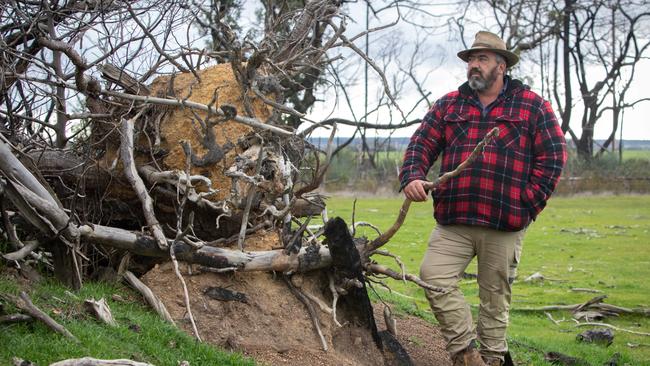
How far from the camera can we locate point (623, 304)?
442 inches

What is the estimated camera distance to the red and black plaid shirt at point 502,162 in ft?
19.7

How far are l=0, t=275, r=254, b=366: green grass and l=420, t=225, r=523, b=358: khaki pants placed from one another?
150 centimetres

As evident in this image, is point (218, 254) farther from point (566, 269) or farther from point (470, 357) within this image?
point (566, 269)

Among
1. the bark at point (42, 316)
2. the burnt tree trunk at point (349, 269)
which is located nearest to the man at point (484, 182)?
the burnt tree trunk at point (349, 269)

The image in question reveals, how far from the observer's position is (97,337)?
508cm

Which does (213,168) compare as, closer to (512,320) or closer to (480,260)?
(480,260)

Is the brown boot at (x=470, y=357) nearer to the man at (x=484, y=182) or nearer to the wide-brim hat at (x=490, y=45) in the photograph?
the man at (x=484, y=182)

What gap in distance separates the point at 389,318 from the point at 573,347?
266 cm

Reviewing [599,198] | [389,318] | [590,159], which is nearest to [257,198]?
[389,318]

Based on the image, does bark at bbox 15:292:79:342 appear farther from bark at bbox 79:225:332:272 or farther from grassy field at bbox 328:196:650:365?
grassy field at bbox 328:196:650:365

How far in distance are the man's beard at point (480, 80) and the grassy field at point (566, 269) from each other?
2684mm

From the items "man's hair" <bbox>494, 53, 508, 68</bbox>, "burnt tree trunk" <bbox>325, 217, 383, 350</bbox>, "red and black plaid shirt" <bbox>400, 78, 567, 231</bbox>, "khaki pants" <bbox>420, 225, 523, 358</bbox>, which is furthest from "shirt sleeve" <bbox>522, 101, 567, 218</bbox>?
"burnt tree trunk" <bbox>325, 217, 383, 350</bbox>

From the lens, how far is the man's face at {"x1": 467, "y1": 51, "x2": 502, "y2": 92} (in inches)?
243

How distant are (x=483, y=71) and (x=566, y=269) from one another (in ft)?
29.6
